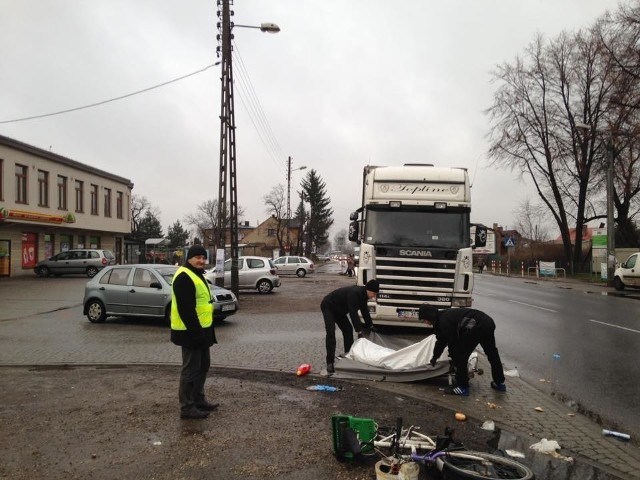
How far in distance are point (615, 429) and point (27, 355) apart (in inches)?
351

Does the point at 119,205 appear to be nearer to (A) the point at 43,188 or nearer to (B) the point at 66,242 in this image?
(B) the point at 66,242

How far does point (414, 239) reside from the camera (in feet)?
36.3

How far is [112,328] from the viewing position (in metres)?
12.6

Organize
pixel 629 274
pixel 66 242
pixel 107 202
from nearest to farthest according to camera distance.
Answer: pixel 629 274, pixel 66 242, pixel 107 202

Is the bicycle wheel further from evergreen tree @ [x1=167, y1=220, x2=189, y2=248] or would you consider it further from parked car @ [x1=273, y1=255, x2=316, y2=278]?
evergreen tree @ [x1=167, y1=220, x2=189, y2=248]

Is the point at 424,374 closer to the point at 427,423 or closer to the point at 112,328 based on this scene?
the point at 427,423

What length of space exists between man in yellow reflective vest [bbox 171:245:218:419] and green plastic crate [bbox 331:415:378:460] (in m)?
1.75

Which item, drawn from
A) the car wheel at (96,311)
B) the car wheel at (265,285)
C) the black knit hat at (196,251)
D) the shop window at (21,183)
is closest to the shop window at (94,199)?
the shop window at (21,183)

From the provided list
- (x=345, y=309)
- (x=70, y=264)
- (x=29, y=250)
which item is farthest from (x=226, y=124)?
(x=29, y=250)

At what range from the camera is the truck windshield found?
1105cm

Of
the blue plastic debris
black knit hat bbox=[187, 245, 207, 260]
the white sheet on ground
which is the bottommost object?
the blue plastic debris

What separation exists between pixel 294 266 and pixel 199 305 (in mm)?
35114

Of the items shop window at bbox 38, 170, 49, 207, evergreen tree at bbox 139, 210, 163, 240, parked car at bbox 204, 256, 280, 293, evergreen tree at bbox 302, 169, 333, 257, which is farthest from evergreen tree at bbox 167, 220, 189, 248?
parked car at bbox 204, 256, 280, 293

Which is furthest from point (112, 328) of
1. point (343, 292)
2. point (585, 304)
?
point (585, 304)
